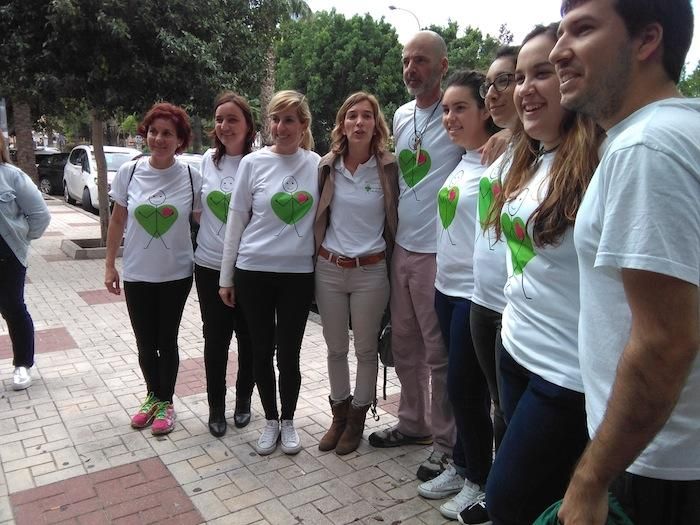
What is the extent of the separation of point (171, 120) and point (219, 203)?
1.98ft

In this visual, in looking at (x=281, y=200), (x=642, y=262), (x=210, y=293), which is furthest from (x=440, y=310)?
(x=642, y=262)

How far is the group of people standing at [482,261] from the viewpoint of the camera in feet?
3.62

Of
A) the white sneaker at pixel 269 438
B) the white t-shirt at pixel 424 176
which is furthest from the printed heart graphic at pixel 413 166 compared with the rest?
the white sneaker at pixel 269 438

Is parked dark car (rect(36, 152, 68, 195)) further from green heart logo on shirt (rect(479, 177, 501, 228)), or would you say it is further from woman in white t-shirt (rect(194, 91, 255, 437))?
green heart logo on shirt (rect(479, 177, 501, 228))

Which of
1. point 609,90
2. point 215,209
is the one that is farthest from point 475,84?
point 215,209

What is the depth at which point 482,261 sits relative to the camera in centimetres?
232

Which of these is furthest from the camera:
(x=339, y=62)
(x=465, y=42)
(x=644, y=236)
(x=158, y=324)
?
(x=465, y=42)

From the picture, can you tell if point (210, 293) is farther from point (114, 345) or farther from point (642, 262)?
point (642, 262)

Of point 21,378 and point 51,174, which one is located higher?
point 51,174

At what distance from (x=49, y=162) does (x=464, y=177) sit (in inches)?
829

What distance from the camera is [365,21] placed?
1030 inches

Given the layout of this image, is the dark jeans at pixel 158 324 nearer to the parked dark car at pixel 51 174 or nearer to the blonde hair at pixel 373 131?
the blonde hair at pixel 373 131

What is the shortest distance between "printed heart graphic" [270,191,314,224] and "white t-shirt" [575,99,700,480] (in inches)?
78.9

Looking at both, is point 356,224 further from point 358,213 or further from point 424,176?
point 424,176
